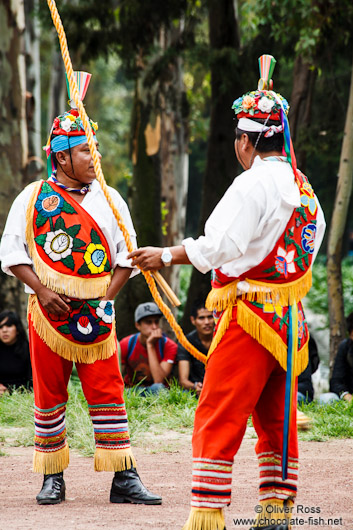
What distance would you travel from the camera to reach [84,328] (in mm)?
4504

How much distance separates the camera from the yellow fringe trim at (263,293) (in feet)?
11.8

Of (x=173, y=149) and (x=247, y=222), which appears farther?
(x=173, y=149)

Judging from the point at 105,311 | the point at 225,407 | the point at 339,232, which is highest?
the point at 339,232

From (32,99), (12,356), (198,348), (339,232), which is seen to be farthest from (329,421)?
→ (32,99)

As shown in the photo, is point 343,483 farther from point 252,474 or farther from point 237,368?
point 237,368

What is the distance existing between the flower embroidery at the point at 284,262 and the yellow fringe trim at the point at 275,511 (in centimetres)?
111

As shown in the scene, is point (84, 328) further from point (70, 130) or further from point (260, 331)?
point (260, 331)

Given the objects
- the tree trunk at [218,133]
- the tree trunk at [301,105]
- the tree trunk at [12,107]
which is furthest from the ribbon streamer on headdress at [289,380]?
the tree trunk at [218,133]

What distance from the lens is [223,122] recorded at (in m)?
11.6

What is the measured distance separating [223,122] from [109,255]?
7356 mm

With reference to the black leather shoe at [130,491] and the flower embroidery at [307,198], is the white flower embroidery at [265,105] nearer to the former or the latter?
the flower embroidery at [307,198]

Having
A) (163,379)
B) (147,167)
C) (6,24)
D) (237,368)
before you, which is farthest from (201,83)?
(237,368)

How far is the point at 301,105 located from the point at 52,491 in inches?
294

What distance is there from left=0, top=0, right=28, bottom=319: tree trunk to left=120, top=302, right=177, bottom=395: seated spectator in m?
2.38
